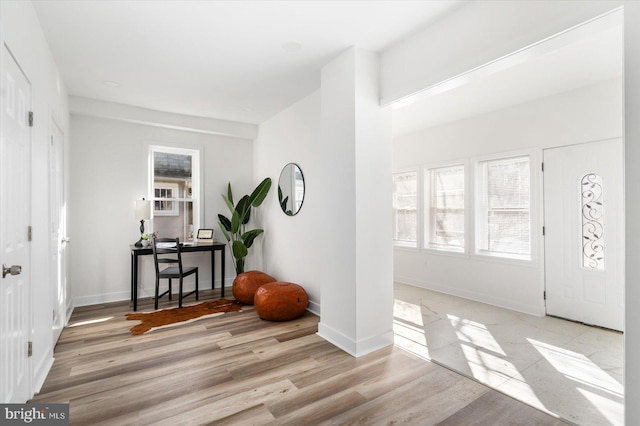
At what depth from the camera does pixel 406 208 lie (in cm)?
587

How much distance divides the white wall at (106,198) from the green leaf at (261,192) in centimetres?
130

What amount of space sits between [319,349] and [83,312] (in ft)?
10.1

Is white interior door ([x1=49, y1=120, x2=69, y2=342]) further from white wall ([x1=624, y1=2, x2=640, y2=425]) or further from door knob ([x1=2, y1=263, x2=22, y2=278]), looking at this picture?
white wall ([x1=624, y1=2, x2=640, y2=425])

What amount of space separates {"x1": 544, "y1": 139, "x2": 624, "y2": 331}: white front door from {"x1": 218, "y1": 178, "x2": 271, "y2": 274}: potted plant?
375cm

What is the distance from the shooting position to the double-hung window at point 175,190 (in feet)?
16.0

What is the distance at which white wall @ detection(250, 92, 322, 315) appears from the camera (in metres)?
3.95

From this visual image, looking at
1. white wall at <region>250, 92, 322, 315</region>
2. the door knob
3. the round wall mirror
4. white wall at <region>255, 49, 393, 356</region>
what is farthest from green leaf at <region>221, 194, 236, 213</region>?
the door knob

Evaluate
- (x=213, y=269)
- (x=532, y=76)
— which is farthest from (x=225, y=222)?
(x=532, y=76)

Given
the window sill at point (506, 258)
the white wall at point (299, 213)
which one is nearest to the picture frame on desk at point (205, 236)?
the white wall at point (299, 213)

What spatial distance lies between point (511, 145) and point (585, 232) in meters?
1.35

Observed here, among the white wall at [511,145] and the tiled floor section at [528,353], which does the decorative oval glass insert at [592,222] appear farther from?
the tiled floor section at [528,353]

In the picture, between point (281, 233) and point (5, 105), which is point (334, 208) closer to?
point (281, 233)

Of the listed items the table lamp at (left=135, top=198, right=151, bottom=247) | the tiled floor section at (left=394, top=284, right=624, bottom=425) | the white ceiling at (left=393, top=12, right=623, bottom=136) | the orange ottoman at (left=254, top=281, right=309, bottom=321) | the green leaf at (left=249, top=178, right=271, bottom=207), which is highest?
the white ceiling at (left=393, top=12, right=623, bottom=136)

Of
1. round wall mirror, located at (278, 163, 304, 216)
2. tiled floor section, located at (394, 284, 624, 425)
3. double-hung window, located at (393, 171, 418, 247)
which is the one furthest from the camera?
double-hung window, located at (393, 171, 418, 247)
